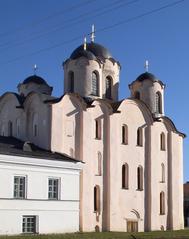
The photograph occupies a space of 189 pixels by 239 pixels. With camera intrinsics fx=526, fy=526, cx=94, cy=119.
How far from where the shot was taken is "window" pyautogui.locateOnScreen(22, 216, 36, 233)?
94.5ft

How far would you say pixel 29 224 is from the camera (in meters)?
29.0

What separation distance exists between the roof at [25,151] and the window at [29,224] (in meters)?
3.41

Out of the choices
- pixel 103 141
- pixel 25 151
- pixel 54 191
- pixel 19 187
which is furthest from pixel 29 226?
pixel 103 141

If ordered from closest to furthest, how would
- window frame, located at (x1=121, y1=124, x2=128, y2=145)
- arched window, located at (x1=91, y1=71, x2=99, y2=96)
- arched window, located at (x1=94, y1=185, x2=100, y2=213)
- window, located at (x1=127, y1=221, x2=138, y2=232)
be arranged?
arched window, located at (x1=94, y1=185, x2=100, y2=213) → window, located at (x1=127, y1=221, x2=138, y2=232) → window frame, located at (x1=121, y1=124, x2=128, y2=145) → arched window, located at (x1=91, y1=71, x2=99, y2=96)

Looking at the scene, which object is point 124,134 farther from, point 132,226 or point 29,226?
point 29,226

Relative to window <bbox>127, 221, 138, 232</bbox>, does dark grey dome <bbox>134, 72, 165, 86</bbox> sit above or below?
above

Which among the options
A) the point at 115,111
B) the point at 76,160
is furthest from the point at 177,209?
the point at 76,160

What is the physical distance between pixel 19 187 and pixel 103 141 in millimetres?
8902

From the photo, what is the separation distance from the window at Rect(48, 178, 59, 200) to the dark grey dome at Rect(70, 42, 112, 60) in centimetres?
1161

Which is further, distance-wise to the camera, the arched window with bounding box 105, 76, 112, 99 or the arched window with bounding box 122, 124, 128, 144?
the arched window with bounding box 105, 76, 112, 99

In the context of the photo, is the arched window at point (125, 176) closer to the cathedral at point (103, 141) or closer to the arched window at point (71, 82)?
the cathedral at point (103, 141)

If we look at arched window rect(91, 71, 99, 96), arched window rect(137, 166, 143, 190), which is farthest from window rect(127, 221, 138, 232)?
arched window rect(91, 71, 99, 96)

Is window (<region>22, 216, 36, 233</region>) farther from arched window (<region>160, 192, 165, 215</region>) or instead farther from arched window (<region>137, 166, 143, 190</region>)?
arched window (<region>160, 192, 165, 215</region>)

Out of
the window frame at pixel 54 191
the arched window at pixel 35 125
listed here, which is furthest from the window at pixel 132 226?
the arched window at pixel 35 125
